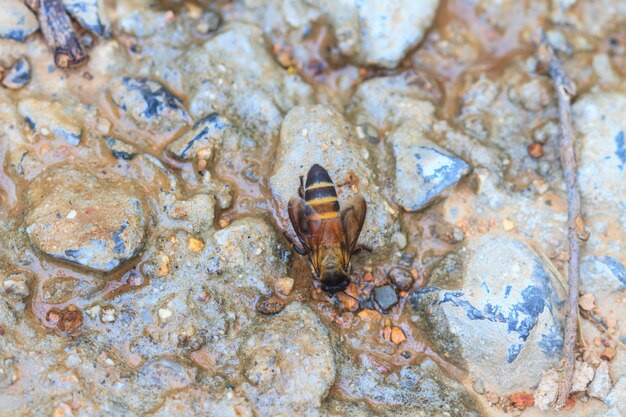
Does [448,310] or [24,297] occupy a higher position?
[24,297]

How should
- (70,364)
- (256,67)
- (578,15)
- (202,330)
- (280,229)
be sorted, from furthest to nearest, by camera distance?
(578,15)
(256,67)
(280,229)
(202,330)
(70,364)

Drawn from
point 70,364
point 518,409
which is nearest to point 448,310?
point 518,409

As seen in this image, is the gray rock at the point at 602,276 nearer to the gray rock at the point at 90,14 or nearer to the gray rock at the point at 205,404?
the gray rock at the point at 205,404

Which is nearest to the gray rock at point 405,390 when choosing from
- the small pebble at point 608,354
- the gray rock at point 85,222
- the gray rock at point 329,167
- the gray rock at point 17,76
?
the gray rock at point 329,167

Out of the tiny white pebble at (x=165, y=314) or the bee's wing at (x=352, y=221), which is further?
the bee's wing at (x=352, y=221)

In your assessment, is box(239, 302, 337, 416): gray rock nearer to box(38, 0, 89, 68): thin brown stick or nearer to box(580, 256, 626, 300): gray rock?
box(580, 256, 626, 300): gray rock

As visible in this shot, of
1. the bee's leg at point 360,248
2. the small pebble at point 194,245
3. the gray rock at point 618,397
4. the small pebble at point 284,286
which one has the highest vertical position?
the small pebble at point 194,245

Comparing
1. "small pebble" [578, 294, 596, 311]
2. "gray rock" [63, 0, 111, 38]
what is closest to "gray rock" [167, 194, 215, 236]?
"gray rock" [63, 0, 111, 38]

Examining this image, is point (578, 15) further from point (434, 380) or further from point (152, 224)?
point (152, 224)
